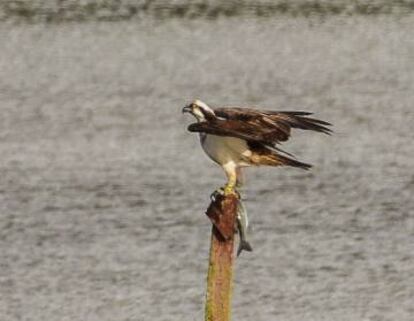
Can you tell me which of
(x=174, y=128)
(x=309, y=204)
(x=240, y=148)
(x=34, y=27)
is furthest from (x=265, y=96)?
(x=240, y=148)

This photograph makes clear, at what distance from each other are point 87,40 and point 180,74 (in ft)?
6.13

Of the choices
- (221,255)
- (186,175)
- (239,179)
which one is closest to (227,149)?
(239,179)

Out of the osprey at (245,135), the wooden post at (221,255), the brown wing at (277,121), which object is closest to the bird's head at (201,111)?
the osprey at (245,135)

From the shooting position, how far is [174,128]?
43.3 ft

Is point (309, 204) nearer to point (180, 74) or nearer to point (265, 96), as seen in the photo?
point (265, 96)

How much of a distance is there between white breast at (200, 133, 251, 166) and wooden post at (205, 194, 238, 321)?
0.32m

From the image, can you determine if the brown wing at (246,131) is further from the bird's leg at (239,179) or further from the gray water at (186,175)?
the gray water at (186,175)

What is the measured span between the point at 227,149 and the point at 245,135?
0.91 feet

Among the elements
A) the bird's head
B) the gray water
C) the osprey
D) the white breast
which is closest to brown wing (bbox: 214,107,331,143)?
the osprey

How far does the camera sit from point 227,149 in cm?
662

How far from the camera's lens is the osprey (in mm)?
6363

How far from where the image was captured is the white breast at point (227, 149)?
21.5 feet

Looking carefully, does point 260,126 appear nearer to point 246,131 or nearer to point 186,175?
point 246,131

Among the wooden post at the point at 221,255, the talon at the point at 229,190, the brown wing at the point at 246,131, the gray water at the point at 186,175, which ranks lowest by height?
the wooden post at the point at 221,255
